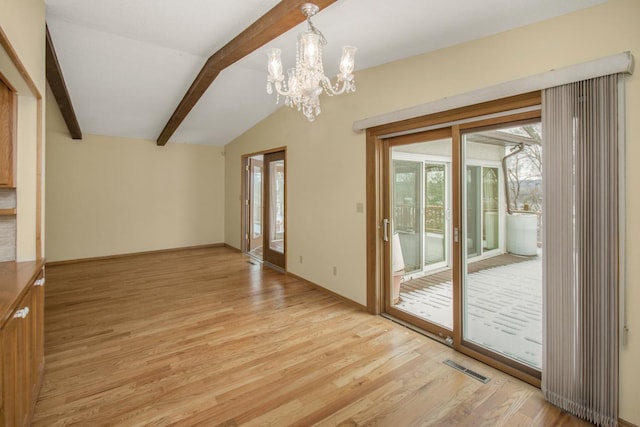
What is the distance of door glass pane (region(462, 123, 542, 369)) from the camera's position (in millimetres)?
2408

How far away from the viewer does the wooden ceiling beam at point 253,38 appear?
2.39 meters

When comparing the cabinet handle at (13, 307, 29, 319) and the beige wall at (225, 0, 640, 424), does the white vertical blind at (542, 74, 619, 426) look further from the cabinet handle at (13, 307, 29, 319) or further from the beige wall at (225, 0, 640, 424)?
the cabinet handle at (13, 307, 29, 319)

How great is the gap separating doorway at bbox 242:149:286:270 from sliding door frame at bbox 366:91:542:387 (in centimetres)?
208

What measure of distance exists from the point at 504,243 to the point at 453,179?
716mm

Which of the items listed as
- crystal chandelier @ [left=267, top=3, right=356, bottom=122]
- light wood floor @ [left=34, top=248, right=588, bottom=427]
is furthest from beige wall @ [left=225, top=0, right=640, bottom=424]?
crystal chandelier @ [left=267, top=3, right=356, bottom=122]

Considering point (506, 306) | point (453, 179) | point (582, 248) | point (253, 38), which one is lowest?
point (506, 306)

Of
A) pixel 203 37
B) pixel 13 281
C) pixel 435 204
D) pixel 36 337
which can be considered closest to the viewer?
pixel 13 281

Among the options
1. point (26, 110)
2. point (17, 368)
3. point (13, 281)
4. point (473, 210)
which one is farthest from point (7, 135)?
point (473, 210)

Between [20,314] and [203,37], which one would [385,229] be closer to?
[203,37]

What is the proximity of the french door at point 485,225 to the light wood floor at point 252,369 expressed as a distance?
9.9 inches

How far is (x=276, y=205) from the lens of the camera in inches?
232

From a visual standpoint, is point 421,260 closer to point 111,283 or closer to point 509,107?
point 509,107

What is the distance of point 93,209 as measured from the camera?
6.02 m

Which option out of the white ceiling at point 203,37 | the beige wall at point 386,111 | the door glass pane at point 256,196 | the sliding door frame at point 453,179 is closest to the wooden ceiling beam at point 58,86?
the white ceiling at point 203,37
